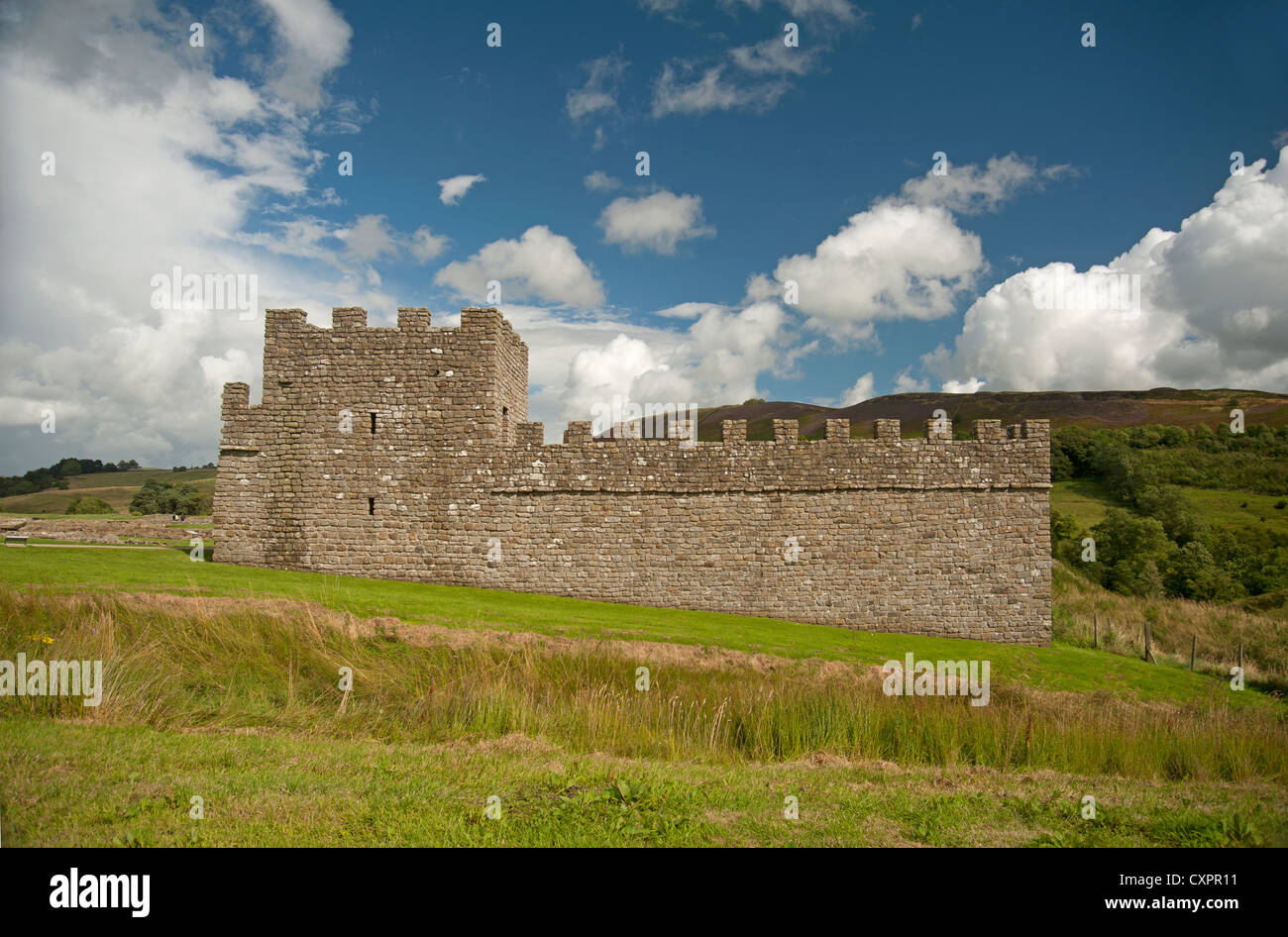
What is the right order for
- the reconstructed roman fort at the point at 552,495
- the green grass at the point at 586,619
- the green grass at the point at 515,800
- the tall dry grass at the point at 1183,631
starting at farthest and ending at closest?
1. the tall dry grass at the point at 1183,631
2. the reconstructed roman fort at the point at 552,495
3. the green grass at the point at 586,619
4. the green grass at the point at 515,800

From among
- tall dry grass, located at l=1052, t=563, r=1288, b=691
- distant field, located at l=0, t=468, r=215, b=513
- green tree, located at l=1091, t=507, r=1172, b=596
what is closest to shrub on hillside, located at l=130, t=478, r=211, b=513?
distant field, located at l=0, t=468, r=215, b=513

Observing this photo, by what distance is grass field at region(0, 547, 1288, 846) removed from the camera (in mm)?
5129

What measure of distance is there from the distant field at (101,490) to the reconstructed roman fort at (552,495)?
863 inches

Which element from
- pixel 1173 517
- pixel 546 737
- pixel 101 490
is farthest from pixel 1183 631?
pixel 101 490

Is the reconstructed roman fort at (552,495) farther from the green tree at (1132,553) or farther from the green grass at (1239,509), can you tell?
the green grass at (1239,509)

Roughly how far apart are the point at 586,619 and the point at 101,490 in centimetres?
6536

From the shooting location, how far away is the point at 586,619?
14.9 metres

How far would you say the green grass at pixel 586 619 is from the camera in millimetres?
13266

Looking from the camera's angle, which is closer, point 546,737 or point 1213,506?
point 546,737

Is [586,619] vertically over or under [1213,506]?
under

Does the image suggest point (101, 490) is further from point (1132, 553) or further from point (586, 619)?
point (1132, 553)

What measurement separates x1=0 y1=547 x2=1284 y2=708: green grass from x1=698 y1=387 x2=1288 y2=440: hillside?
143 feet

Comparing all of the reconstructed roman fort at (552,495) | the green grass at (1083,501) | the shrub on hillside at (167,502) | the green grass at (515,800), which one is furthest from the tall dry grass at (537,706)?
the shrub on hillside at (167,502)

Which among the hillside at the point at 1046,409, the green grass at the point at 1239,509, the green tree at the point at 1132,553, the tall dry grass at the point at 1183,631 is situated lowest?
the tall dry grass at the point at 1183,631
